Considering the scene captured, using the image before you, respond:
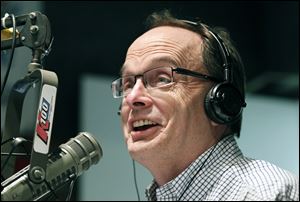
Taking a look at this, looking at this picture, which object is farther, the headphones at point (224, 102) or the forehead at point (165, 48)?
the forehead at point (165, 48)

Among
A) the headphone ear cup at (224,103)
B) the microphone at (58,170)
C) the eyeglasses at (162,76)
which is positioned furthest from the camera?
the eyeglasses at (162,76)

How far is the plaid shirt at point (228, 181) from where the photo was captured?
121 centimetres

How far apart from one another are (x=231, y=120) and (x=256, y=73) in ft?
4.42

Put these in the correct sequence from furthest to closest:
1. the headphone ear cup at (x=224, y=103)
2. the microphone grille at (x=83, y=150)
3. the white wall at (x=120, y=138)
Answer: the white wall at (x=120, y=138)
the headphone ear cup at (x=224, y=103)
the microphone grille at (x=83, y=150)

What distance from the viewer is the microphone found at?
1010 millimetres

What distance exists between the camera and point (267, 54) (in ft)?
8.99

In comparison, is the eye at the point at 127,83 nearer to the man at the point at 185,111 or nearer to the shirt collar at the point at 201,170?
the man at the point at 185,111

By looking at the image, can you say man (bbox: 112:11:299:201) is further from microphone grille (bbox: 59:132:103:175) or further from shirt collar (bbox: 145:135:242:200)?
microphone grille (bbox: 59:132:103:175)

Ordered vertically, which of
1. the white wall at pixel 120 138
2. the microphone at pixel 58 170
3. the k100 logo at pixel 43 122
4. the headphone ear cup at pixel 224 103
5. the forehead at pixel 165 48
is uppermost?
the forehead at pixel 165 48

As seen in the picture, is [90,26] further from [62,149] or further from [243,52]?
[62,149]

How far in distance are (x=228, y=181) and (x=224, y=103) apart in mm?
180

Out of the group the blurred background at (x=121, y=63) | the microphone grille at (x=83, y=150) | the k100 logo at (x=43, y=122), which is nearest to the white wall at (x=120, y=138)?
the blurred background at (x=121, y=63)

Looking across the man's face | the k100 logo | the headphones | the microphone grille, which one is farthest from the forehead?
the k100 logo

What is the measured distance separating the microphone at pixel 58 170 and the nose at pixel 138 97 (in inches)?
10.2
